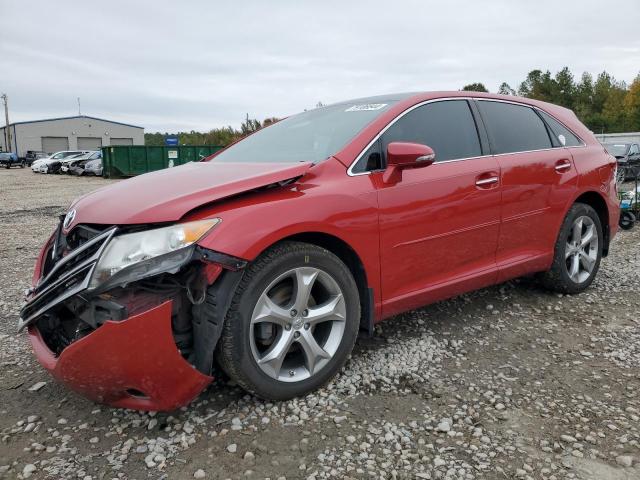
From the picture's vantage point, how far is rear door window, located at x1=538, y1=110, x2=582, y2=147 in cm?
408

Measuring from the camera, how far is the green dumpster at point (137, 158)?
82.7 feet

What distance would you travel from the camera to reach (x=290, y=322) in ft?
8.19

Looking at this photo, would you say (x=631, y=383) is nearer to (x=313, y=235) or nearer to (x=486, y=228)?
(x=486, y=228)

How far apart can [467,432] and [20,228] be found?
27.8 ft

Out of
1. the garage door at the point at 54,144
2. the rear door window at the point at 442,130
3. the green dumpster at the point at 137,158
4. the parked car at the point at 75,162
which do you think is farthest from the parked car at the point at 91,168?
the garage door at the point at 54,144

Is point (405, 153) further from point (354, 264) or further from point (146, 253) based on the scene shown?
point (146, 253)

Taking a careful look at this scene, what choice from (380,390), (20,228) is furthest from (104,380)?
(20,228)

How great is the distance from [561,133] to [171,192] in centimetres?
322

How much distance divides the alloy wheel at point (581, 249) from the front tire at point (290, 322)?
2.34 metres

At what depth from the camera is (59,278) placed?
2336 mm

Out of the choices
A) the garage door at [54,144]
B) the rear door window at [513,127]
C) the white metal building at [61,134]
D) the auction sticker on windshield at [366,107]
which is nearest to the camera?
the auction sticker on windshield at [366,107]

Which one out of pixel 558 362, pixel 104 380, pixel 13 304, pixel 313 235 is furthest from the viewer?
pixel 13 304

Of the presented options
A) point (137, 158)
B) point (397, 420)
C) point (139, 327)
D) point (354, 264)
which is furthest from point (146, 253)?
point (137, 158)

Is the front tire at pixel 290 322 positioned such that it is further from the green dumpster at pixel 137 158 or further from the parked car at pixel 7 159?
the parked car at pixel 7 159
